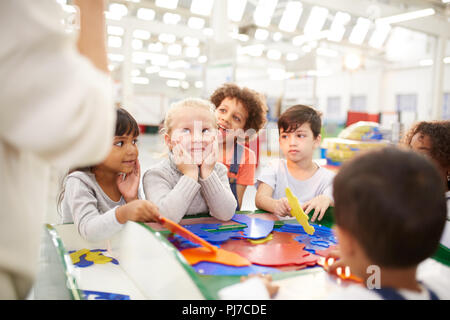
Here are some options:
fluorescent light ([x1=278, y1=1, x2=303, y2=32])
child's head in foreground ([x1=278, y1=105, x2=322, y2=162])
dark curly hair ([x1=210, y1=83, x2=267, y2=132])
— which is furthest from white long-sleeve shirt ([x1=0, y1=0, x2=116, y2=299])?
fluorescent light ([x1=278, y1=1, x2=303, y2=32])

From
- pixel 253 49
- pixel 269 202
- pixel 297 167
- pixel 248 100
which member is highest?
pixel 253 49

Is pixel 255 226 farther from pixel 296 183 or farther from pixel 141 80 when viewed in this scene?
pixel 141 80

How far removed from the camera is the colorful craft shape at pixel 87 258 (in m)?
1.13

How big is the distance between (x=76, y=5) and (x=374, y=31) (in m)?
11.9

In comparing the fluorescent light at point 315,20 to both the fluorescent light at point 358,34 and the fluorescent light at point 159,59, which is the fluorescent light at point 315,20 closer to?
the fluorescent light at point 358,34

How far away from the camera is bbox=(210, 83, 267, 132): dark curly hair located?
2167mm

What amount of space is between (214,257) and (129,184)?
24.2 inches

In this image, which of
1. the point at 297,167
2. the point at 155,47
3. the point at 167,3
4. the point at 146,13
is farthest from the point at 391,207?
the point at 155,47

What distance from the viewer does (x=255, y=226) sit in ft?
4.06

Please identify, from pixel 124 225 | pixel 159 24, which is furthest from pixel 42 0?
pixel 159 24

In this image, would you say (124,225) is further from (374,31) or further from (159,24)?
(374,31)

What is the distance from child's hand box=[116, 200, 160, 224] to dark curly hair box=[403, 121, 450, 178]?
1176mm

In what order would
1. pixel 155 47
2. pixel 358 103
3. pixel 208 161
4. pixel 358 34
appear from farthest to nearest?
pixel 358 103, pixel 155 47, pixel 358 34, pixel 208 161

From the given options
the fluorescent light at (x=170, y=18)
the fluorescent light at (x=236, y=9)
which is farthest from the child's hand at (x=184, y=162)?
the fluorescent light at (x=170, y=18)
